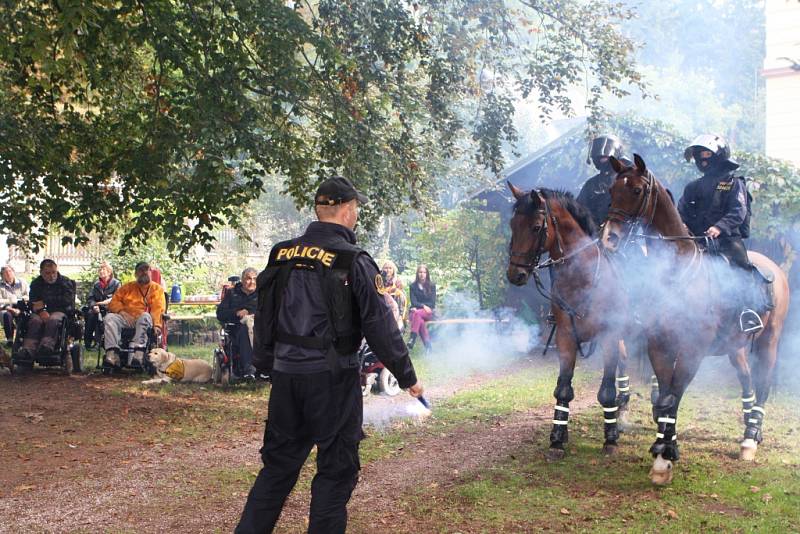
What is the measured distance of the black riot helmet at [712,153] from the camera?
7750 millimetres

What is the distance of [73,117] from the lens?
36.2 feet

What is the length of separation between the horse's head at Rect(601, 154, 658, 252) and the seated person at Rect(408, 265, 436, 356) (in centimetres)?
1050

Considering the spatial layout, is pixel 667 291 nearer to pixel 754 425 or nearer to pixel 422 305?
pixel 754 425

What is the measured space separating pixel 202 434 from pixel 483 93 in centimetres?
690

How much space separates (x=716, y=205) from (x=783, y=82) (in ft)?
56.9

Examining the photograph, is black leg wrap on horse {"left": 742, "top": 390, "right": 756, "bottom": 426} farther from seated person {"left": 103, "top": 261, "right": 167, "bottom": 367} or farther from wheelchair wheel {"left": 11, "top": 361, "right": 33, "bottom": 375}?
wheelchair wheel {"left": 11, "top": 361, "right": 33, "bottom": 375}

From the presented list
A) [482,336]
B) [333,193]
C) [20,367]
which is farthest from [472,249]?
[333,193]

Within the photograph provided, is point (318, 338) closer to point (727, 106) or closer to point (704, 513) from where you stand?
point (704, 513)

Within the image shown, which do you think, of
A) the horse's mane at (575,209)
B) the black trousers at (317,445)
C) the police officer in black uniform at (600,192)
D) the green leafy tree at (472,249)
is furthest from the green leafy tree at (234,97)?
the green leafy tree at (472,249)

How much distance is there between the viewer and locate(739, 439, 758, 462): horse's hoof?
7738 millimetres

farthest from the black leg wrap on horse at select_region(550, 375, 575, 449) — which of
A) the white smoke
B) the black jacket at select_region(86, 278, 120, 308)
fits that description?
the black jacket at select_region(86, 278, 120, 308)

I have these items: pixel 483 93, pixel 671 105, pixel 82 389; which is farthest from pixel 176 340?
pixel 671 105

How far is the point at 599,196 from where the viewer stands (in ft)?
29.1

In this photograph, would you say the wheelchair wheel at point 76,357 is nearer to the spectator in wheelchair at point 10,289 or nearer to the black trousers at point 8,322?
the black trousers at point 8,322
